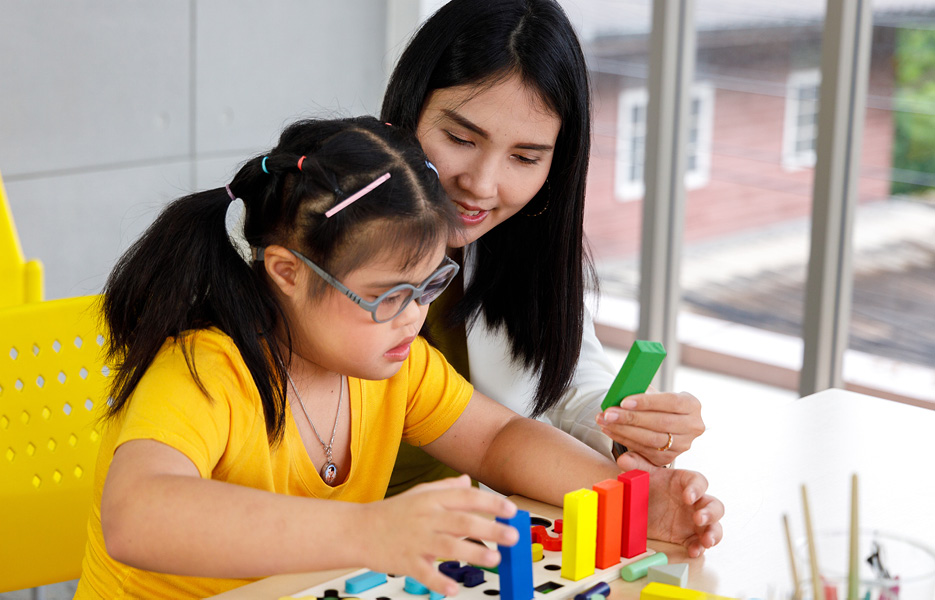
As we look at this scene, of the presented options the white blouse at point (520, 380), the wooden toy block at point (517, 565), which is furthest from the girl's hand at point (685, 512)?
the white blouse at point (520, 380)

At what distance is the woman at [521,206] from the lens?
4.44 feet

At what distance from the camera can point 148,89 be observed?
2793 mm

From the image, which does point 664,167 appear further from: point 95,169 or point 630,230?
point 95,169

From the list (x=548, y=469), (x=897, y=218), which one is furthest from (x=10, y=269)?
(x=897, y=218)

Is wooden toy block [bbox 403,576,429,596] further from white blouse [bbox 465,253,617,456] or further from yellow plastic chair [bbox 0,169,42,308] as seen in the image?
yellow plastic chair [bbox 0,169,42,308]

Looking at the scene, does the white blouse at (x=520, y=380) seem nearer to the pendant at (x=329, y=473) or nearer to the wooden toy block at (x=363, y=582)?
the pendant at (x=329, y=473)

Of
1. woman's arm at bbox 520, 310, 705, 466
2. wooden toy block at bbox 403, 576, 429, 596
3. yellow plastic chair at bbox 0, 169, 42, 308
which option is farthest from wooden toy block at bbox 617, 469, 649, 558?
yellow plastic chair at bbox 0, 169, 42, 308

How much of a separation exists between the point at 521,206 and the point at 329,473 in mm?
465

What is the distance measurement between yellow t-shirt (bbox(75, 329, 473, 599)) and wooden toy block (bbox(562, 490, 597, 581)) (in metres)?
0.32

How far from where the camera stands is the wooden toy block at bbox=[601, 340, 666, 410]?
1121 millimetres

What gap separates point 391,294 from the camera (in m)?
1.07

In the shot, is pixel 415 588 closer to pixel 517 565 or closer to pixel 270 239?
pixel 517 565

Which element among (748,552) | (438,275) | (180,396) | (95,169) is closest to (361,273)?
(438,275)

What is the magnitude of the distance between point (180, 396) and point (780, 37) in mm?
2261
